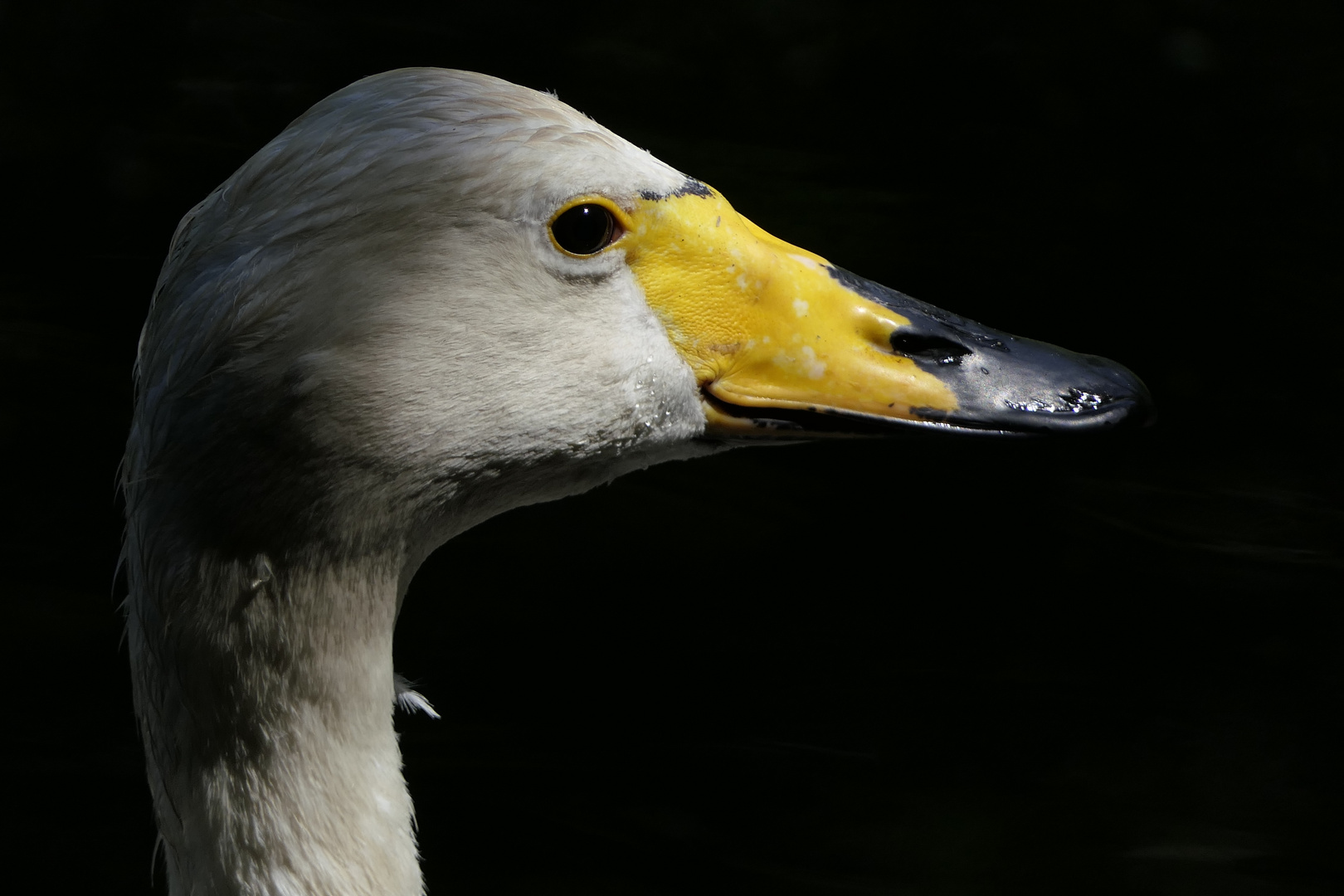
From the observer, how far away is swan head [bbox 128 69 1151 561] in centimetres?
172

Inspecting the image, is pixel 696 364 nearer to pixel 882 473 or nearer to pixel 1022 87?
pixel 882 473

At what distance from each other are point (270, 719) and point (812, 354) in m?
0.95

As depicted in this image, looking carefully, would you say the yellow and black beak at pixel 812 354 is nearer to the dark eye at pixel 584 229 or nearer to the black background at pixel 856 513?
the dark eye at pixel 584 229

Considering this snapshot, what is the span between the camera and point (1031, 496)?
4.30 meters

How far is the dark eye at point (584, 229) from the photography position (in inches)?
73.0

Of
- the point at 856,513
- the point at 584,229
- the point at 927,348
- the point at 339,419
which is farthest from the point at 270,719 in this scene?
the point at 856,513

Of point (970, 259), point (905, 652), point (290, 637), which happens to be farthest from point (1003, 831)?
point (290, 637)

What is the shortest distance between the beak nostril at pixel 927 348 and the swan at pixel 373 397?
2.5 inches

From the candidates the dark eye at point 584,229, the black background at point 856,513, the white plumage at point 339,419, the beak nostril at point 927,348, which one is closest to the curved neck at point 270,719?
the white plumage at point 339,419

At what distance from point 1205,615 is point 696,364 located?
2.82m

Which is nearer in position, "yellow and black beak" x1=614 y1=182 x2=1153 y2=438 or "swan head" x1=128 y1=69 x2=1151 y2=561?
"swan head" x1=128 y1=69 x2=1151 y2=561

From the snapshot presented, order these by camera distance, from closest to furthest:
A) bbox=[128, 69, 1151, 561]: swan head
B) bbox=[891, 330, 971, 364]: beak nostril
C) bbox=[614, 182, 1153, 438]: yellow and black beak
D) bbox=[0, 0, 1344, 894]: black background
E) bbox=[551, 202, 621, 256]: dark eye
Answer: bbox=[128, 69, 1151, 561]: swan head
bbox=[551, 202, 621, 256]: dark eye
bbox=[614, 182, 1153, 438]: yellow and black beak
bbox=[891, 330, 971, 364]: beak nostril
bbox=[0, 0, 1344, 894]: black background

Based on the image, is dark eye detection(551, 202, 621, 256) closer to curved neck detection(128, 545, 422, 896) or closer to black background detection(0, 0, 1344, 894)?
curved neck detection(128, 545, 422, 896)

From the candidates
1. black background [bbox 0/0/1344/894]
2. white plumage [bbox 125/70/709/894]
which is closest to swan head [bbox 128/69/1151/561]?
white plumage [bbox 125/70/709/894]
